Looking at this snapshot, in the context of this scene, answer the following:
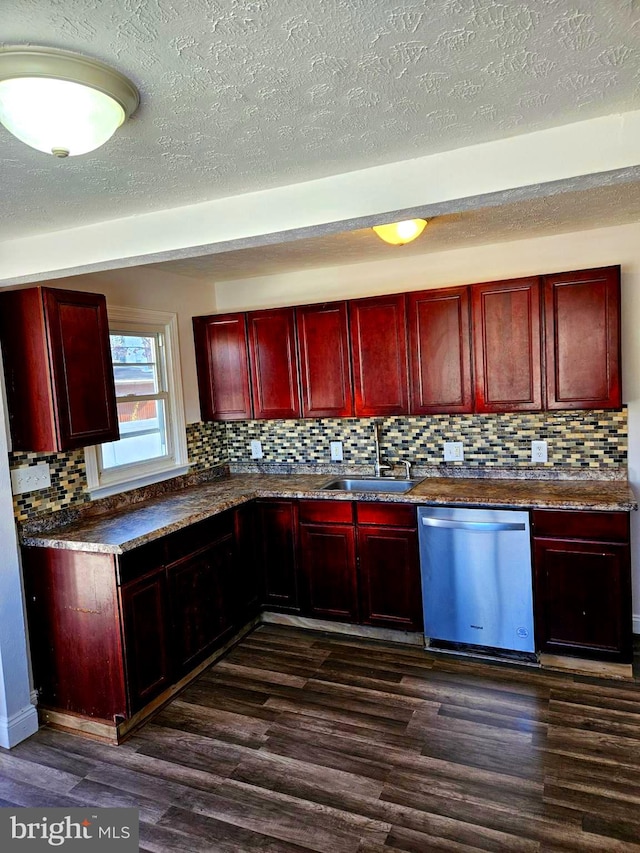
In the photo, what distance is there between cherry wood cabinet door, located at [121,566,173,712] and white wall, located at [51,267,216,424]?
1.49m

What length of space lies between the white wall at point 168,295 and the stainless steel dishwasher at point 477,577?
1.92m

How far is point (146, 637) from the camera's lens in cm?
286

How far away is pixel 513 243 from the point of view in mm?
3604

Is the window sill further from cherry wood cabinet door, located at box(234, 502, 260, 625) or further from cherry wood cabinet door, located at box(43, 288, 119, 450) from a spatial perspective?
cherry wood cabinet door, located at box(234, 502, 260, 625)

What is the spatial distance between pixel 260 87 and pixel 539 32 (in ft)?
2.07

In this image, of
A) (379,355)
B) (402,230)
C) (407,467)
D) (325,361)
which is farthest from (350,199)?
(407,467)

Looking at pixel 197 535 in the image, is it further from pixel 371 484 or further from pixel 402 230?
pixel 402 230

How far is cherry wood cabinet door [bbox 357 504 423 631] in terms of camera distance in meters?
3.44

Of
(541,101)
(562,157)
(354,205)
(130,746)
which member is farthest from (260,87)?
(130,746)

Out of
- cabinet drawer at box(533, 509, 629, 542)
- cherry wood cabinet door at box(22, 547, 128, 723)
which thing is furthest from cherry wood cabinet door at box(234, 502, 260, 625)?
cabinet drawer at box(533, 509, 629, 542)

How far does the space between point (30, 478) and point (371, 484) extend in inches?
82.3

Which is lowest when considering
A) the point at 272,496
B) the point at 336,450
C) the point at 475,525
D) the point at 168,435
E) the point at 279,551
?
the point at 279,551

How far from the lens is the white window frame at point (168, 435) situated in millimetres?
3326

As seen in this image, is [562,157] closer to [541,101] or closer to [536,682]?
[541,101]
